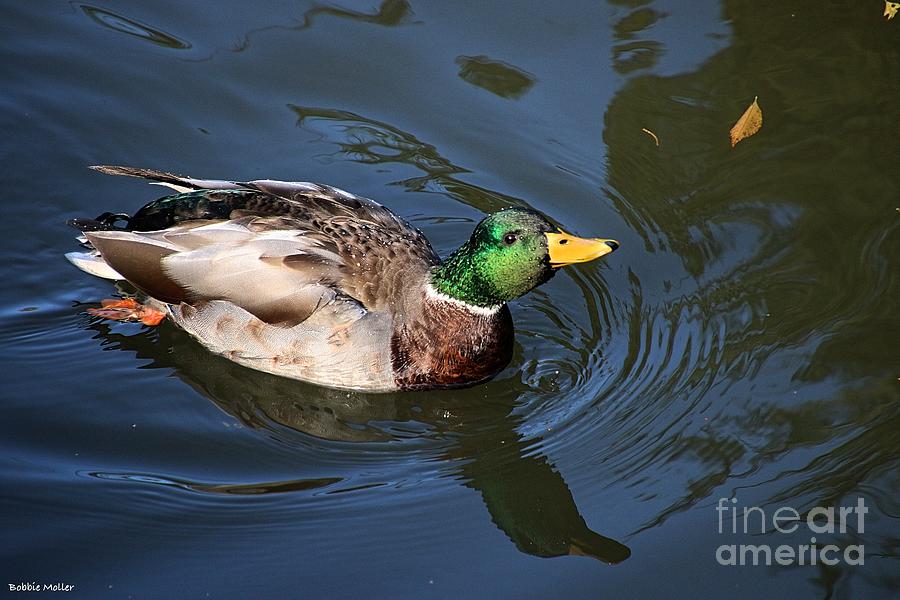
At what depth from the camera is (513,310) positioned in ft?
22.6

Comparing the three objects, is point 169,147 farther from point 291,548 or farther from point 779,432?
point 779,432

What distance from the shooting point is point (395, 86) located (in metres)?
8.27

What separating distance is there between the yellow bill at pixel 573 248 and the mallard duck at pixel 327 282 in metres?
0.05

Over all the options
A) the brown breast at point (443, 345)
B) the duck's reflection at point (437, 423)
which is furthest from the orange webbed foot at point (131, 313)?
the brown breast at point (443, 345)

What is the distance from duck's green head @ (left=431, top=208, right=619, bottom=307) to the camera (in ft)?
18.6

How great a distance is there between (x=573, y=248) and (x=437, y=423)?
47.7 inches

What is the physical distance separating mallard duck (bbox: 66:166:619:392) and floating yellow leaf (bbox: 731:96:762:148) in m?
2.51

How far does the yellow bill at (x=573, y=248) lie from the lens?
18.3 ft

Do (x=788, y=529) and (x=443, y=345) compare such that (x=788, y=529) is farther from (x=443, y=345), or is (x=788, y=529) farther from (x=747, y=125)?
(x=747, y=125)

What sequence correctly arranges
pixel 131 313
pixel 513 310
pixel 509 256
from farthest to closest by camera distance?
pixel 513 310 < pixel 131 313 < pixel 509 256

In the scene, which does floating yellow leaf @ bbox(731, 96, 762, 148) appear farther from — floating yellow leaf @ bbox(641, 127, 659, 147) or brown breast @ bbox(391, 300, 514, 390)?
brown breast @ bbox(391, 300, 514, 390)
